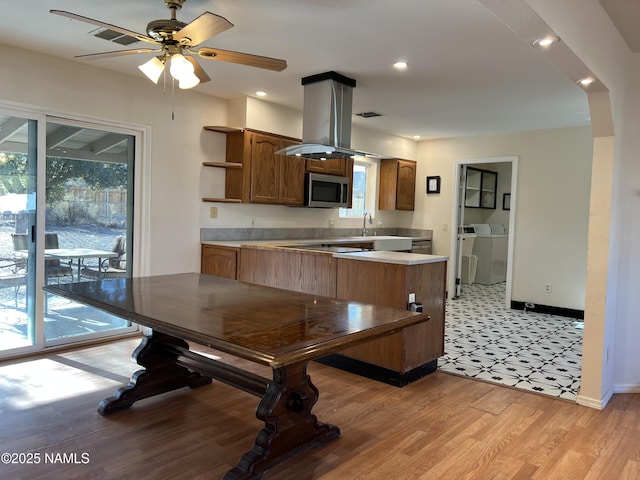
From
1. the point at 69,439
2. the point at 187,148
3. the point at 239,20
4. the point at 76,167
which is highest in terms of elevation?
the point at 239,20

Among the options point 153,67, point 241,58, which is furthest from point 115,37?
point 241,58

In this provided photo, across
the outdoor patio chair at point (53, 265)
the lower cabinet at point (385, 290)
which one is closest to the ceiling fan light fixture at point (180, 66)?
the lower cabinet at point (385, 290)

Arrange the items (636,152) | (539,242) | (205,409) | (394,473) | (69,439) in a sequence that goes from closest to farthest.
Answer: (394,473) < (69,439) < (205,409) < (636,152) < (539,242)

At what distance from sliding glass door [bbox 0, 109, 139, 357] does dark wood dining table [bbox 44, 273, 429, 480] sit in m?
1.38

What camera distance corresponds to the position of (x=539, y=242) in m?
6.14

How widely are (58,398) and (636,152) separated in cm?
418

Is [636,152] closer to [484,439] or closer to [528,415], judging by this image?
[528,415]

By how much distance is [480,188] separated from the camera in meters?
8.97

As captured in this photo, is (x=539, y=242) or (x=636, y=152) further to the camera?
(x=539, y=242)

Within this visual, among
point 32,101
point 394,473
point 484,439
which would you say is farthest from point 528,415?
point 32,101

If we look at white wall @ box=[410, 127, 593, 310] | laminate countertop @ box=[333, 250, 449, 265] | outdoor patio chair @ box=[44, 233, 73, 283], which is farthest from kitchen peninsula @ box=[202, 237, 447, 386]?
white wall @ box=[410, 127, 593, 310]

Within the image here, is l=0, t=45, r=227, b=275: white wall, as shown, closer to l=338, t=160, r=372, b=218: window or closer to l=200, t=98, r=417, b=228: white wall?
l=200, t=98, r=417, b=228: white wall

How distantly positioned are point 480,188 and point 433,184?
230 centimetres

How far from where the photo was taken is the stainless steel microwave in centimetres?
540
